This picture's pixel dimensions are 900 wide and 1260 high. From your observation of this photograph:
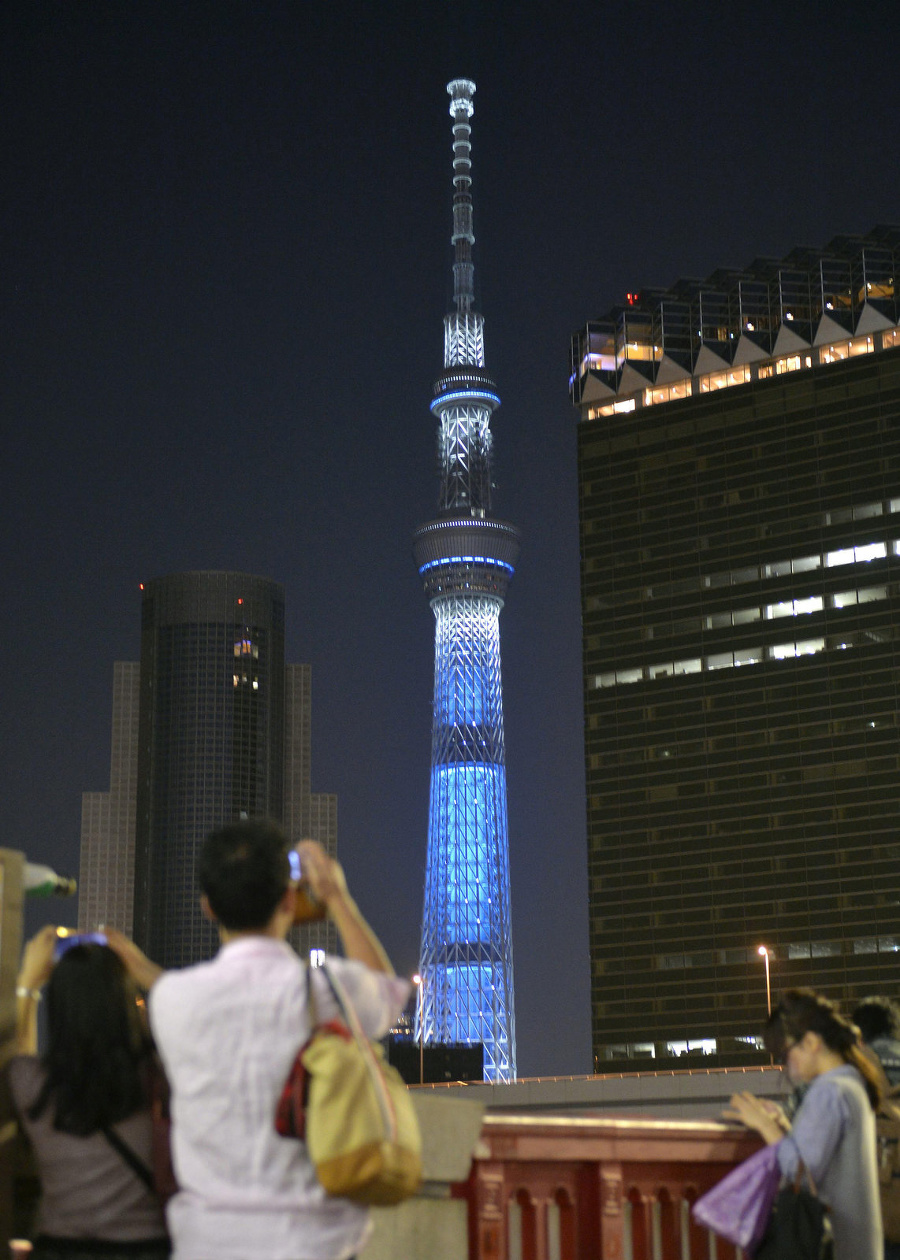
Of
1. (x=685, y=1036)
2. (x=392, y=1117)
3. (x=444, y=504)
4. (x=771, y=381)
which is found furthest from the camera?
(x=444, y=504)

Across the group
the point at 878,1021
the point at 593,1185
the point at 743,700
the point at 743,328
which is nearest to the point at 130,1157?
the point at 593,1185

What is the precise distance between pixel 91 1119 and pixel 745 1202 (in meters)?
3.05

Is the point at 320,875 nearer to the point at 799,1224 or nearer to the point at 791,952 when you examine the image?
the point at 799,1224

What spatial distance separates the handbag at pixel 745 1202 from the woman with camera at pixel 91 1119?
2669mm

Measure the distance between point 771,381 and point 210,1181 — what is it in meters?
152

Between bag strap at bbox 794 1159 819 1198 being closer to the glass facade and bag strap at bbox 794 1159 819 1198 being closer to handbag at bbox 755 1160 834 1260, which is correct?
handbag at bbox 755 1160 834 1260

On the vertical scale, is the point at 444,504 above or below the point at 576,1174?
above

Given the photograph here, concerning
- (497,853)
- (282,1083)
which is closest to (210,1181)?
(282,1083)

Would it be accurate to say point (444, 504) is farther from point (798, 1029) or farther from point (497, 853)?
point (798, 1029)

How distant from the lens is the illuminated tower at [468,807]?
15300cm

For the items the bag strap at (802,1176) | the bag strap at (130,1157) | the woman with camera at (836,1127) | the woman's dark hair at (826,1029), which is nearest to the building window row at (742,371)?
the woman's dark hair at (826,1029)

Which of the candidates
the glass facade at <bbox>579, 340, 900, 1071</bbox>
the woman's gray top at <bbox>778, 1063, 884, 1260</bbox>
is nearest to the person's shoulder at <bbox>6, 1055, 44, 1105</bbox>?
the woman's gray top at <bbox>778, 1063, 884, 1260</bbox>

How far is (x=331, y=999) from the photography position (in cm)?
552

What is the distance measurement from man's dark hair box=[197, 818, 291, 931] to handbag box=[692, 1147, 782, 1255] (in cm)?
291
